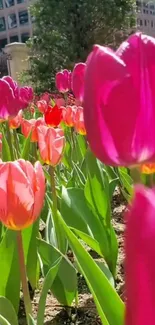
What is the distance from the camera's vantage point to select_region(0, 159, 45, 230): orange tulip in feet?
2.26

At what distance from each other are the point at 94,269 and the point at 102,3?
16.0 meters

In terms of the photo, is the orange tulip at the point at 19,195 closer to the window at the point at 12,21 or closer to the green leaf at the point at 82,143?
the green leaf at the point at 82,143

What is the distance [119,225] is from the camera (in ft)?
6.24

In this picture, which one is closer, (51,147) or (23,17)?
(51,147)

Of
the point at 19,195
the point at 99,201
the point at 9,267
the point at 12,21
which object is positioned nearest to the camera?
the point at 19,195

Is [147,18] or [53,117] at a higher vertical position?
[147,18]

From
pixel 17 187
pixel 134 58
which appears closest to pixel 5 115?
pixel 17 187

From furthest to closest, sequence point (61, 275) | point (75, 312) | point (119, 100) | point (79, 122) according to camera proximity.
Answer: point (79, 122) < point (75, 312) < point (61, 275) < point (119, 100)

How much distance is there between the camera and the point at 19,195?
694 mm

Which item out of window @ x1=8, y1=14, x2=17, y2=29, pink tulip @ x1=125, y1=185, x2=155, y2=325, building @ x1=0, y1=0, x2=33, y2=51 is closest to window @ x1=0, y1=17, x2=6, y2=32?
building @ x1=0, y1=0, x2=33, y2=51

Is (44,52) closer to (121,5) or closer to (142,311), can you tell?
(121,5)

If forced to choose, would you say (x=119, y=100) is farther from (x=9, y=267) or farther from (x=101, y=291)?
(x=9, y=267)

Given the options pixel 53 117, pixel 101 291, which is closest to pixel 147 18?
pixel 53 117

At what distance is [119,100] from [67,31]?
15.5 metres
